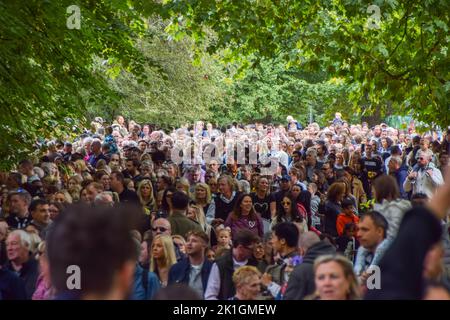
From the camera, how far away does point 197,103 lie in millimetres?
42062

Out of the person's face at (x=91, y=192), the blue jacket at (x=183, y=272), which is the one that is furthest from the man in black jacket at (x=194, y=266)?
the person's face at (x=91, y=192)

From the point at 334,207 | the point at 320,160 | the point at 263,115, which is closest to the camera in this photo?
the point at 334,207

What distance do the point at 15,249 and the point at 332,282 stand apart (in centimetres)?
414

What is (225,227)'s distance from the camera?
41.9 ft

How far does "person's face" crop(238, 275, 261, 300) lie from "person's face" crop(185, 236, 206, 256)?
1.74 meters

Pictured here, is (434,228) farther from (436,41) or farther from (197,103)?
(197,103)

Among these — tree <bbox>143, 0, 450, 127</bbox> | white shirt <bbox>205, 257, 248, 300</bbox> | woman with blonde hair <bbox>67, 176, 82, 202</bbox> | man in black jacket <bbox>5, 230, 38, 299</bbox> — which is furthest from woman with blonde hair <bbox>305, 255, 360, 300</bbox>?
tree <bbox>143, 0, 450, 127</bbox>

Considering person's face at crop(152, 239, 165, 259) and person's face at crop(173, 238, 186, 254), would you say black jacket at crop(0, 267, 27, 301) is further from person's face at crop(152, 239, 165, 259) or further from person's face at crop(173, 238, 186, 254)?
person's face at crop(173, 238, 186, 254)

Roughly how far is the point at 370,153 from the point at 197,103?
62.7ft

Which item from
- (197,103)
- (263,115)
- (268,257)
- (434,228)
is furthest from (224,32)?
(263,115)

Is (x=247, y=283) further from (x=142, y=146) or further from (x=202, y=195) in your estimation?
(x=142, y=146)

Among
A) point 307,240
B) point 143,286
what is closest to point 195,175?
point 307,240

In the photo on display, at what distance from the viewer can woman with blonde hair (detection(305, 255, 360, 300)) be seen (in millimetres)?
6102

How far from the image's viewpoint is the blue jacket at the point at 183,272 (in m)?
9.98
